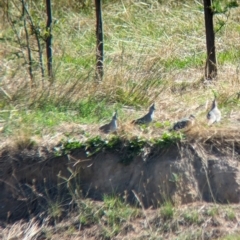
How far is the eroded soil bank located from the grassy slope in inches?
9.6

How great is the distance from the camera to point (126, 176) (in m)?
7.83

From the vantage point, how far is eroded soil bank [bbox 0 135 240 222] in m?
7.68

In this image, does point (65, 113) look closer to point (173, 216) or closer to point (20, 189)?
point (20, 189)

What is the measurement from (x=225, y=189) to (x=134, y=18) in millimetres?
6907

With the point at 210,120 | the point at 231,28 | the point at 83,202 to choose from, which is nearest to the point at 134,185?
the point at 83,202

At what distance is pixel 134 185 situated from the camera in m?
7.79

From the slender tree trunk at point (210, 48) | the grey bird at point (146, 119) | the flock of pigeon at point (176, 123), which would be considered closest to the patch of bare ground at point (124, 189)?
the flock of pigeon at point (176, 123)

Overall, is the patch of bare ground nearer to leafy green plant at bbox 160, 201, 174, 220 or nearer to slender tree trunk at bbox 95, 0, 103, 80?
leafy green plant at bbox 160, 201, 174, 220

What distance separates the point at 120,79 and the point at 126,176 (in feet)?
7.66

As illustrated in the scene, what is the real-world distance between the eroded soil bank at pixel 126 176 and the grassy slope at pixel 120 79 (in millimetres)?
244

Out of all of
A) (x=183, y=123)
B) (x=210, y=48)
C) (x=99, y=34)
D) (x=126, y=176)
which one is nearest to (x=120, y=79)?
(x=99, y=34)

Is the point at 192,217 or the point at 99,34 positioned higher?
the point at 99,34

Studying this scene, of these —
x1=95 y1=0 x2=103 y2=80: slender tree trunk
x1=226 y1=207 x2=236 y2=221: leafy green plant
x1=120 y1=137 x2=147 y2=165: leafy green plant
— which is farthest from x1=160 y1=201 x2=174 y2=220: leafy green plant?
x1=95 y1=0 x2=103 y2=80: slender tree trunk

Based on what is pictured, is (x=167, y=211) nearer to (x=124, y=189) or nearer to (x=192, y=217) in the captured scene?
(x=192, y=217)
